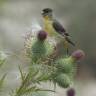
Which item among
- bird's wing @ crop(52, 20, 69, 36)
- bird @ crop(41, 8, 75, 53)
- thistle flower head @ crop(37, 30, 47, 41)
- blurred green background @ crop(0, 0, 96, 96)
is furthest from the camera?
blurred green background @ crop(0, 0, 96, 96)

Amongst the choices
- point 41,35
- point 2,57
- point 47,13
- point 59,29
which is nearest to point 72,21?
point 47,13

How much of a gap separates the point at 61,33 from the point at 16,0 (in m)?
12.6

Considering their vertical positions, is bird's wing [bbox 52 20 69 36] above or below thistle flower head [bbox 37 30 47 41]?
below

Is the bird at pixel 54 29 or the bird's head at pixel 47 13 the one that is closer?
the bird at pixel 54 29

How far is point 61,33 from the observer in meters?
4.37

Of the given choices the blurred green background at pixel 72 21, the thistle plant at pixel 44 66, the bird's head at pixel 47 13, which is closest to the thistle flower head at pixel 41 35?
the thistle plant at pixel 44 66

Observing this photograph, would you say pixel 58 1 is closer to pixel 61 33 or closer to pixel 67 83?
pixel 61 33

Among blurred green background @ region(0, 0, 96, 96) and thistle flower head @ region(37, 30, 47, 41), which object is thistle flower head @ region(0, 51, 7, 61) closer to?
thistle flower head @ region(37, 30, 47, 41)

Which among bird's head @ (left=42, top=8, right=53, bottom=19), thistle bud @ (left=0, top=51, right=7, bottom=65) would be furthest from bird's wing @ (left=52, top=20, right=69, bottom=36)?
thistle bud @ (left=0, top=51, right=7, bottom=65)

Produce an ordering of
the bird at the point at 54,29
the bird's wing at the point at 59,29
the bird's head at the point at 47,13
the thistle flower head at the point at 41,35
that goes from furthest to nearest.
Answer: the bird's head at the point at 47,13 < the bird's wing at the point at 59,29 < the bird at the point at 54,29 < the thistle flower head at the point at 41,35

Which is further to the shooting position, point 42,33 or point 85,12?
point 85,12

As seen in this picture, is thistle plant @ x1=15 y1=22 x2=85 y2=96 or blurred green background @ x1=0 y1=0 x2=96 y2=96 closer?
thistle plant @ x1=15 y1=22 x2=85 y2=96

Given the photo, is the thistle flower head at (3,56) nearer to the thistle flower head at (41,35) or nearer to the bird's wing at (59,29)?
the thistle flower head at (41,35)

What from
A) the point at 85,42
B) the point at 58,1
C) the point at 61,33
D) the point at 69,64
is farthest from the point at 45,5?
the point at 69,64
